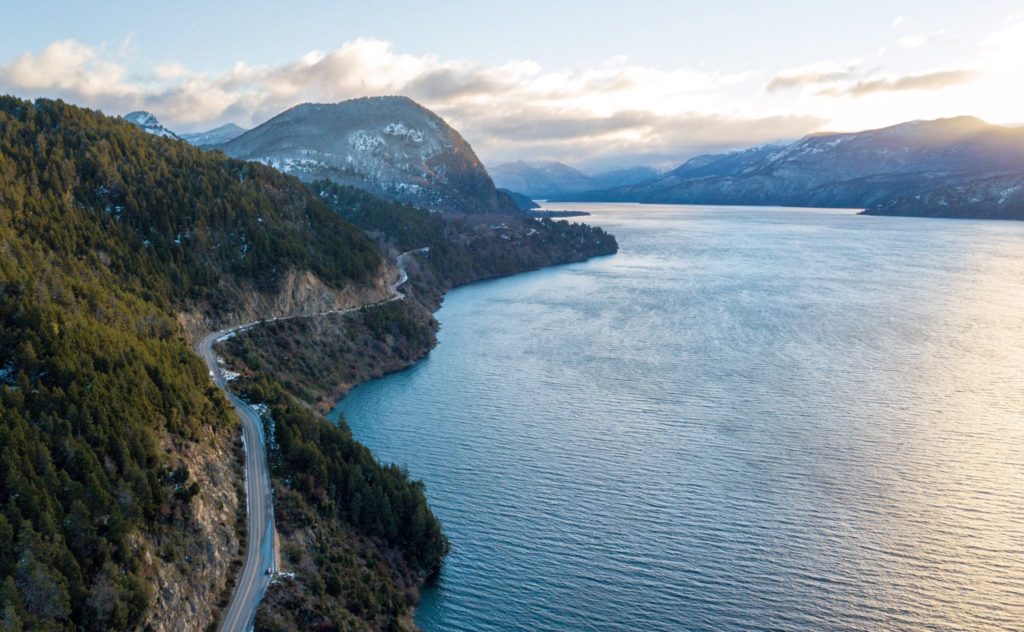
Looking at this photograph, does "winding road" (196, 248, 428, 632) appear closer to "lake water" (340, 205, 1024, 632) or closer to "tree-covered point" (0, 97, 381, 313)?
"lake water" (340, 205, 1024, 632)

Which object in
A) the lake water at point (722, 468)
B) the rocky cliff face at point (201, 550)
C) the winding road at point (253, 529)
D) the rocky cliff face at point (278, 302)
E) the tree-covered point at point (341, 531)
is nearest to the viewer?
the rocky cliff face at point (201, 550)

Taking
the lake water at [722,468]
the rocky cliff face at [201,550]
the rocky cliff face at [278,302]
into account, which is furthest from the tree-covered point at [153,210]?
the rocky cliff face at [201,550]

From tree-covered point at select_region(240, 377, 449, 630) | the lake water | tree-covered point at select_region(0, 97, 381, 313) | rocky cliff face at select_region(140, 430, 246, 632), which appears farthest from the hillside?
the lake water

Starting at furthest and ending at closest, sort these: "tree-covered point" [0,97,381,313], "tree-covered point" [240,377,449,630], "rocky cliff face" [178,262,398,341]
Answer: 1. "rocky cliff face" [178,262,398,341]
2. "tree-covered point" [0,97,381,313]
3. "tree-covered point" [240,377,449,630]

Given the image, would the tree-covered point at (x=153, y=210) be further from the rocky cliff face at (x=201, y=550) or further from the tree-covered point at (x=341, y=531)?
the rocky cliff face at (x=201, y=550)

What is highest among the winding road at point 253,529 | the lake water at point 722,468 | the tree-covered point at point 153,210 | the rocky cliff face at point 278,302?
the tree-covered point at point 153,210

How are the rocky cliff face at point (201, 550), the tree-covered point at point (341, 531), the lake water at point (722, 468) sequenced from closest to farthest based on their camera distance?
the rocky cliff face at point (201, 550), the tree-covered point at point (341, 531), the lake water at point (722, 468)

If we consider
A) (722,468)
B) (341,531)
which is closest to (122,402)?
(341,531)

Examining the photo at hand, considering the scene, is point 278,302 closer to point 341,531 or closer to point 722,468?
point 341,531
